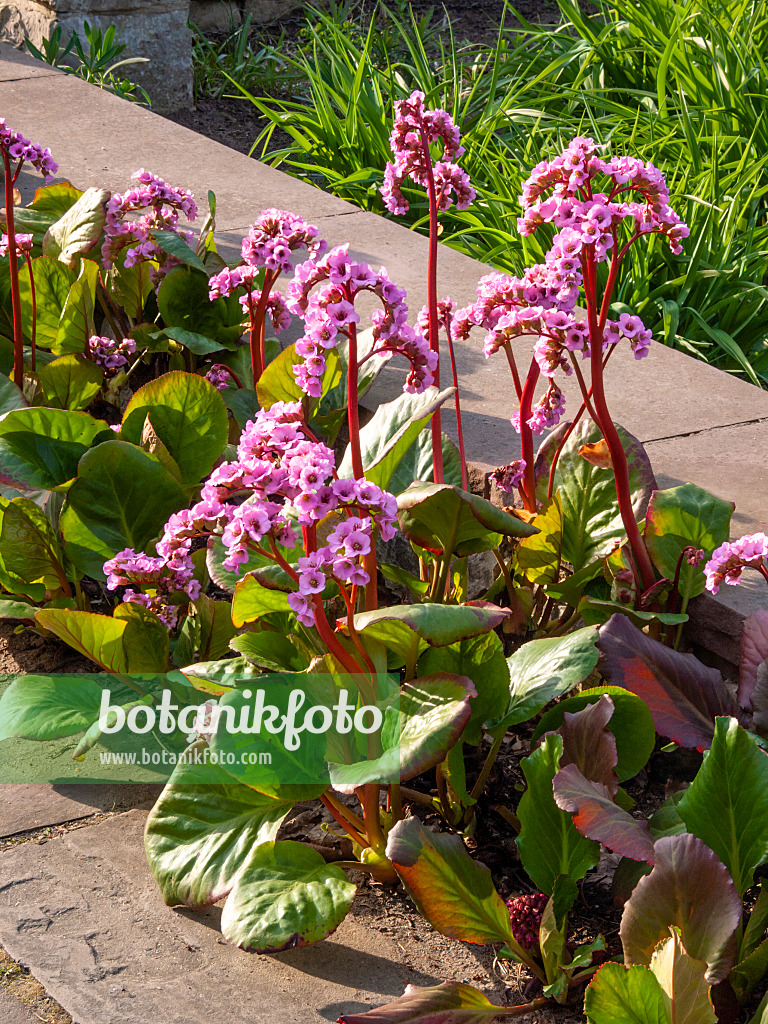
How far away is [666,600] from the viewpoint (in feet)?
6.54

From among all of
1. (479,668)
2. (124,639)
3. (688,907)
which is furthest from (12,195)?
(688,907)

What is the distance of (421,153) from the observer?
6.62 feet

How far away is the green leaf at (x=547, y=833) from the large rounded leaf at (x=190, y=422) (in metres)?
1.02

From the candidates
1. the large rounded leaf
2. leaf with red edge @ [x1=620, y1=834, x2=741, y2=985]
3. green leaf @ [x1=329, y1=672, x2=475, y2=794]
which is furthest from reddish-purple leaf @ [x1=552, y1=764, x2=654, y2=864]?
the large rounded leaf

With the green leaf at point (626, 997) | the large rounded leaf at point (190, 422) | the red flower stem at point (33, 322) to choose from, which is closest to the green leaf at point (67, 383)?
the red flower stem at point (33, 322)

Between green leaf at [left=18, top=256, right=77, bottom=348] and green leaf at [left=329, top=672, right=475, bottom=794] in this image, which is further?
green leaf at [left=18, top=256, right=77, bottom=348]

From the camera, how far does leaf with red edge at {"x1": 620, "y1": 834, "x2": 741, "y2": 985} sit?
52.7 inches

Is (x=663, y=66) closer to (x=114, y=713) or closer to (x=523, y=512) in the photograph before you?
(x=523, y=512)

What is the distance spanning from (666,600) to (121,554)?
3.22 feet

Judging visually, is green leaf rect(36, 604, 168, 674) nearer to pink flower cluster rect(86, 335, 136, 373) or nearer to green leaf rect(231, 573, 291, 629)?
green leaf rect(231, 573, 291, 629)

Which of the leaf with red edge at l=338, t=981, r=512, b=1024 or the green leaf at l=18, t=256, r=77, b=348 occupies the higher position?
the green leaf at l=18, t=256, r=77, b=348

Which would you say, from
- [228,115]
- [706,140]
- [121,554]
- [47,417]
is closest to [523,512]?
[121,554]

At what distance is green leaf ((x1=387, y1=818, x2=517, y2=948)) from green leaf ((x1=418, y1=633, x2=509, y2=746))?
0.24 metres

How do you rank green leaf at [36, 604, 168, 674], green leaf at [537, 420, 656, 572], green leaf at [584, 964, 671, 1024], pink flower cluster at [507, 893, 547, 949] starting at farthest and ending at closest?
green leaf at [537, 420, 656, 572]
green leaf at [36, 604, 168, 674]
pink flower cluster at [507, 893, 547, 949]
green leaf at [584, 964, 671, 1024]
